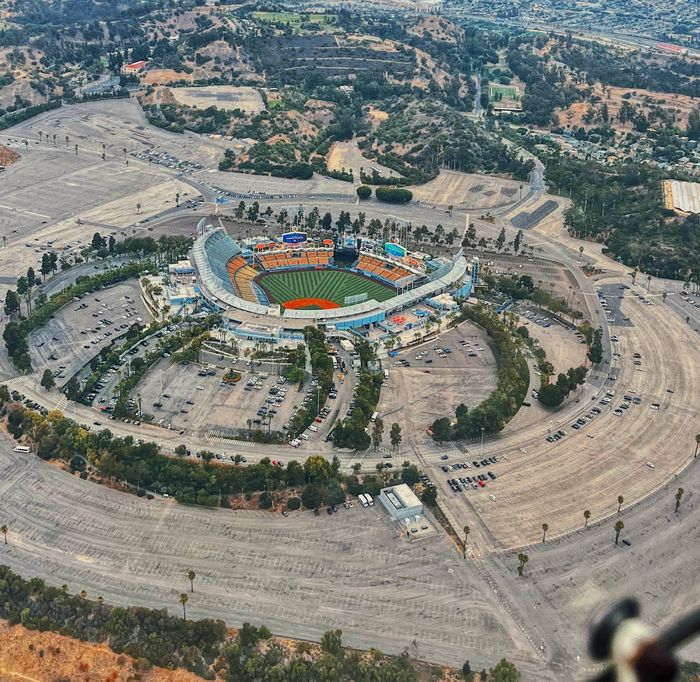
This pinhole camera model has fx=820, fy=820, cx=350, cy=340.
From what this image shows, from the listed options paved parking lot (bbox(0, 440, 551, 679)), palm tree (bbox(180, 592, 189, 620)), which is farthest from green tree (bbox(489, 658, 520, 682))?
palm tree (bbox(180, 592, 189, 620))

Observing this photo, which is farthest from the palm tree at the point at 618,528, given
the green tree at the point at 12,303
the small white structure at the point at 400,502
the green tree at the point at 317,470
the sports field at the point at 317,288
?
the green tree at the point at 12,303

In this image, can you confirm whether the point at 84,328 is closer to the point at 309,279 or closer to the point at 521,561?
the point at 309,279

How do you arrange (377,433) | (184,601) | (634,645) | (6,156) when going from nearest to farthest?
(634,645), (184,601), (377,433), (6,156)

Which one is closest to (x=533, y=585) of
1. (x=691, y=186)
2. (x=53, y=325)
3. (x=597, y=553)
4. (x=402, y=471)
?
(x=597, y=553)

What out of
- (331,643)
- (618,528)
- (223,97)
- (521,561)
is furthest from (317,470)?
(223,97)

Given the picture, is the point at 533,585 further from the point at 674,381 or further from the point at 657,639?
the point at 657,639

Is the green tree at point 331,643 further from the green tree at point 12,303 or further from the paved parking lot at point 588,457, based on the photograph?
the green tree at point 12,303

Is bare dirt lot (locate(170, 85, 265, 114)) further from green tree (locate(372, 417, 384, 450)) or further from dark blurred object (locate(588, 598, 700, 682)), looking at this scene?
dark blurred object (locate(588, 598, 700, 682))
